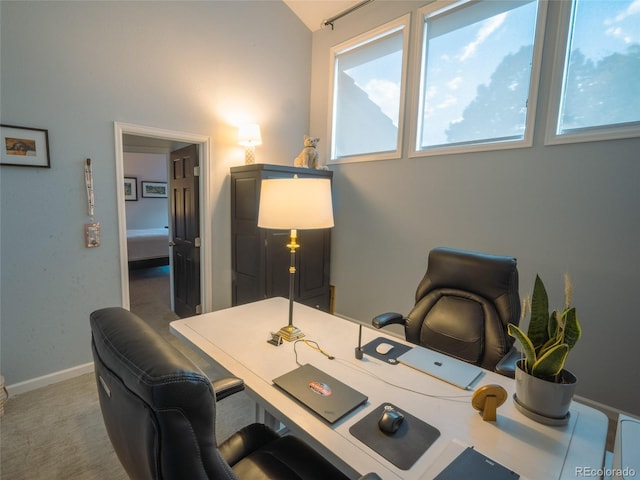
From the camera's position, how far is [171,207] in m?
3.68

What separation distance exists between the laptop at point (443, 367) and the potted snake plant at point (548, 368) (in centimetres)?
19

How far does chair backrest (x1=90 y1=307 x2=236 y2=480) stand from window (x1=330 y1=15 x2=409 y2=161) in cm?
289

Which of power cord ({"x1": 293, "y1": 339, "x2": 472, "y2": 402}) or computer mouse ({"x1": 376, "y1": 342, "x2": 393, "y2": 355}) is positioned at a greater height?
computer mouse ({"x1": 376, "y1": 342, "x2": 393, "y2": 355})

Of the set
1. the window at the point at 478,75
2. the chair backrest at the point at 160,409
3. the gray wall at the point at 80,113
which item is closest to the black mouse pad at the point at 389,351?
the chair backrest at the point at 160,409

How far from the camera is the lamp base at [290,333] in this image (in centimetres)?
148

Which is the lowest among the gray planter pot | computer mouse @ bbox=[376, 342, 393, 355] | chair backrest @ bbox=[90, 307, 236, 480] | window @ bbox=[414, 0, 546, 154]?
computer mouse @ bbox=[376, 342, 393, 355]

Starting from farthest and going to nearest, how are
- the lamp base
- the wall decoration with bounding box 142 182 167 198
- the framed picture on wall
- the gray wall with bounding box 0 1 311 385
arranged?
the wall decoration with bounding box 142 182 167 198 → the framed picture on wall → the gray wall with bounding box 0 1 311 385 → the lamp base

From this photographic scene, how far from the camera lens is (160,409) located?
0.55 metres

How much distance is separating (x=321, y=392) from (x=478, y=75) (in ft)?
9.24

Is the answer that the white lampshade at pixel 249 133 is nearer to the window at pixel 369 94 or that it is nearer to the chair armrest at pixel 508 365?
the window at pixel 369 94

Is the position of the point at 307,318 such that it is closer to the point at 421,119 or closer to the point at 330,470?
the point at 330,470

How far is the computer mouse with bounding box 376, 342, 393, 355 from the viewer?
1366mm

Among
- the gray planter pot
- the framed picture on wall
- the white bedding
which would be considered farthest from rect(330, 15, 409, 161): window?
the framed picture on wall

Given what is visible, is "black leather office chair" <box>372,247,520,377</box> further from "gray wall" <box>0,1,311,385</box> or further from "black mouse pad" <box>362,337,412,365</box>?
"gray wall" <box>0,1,311,385</box>
